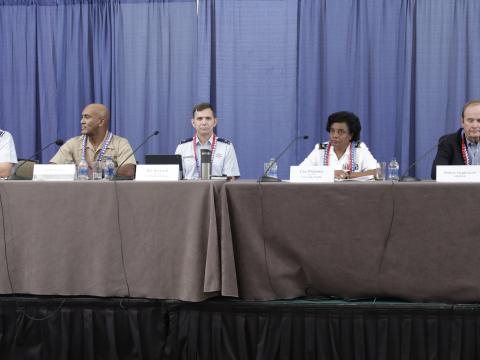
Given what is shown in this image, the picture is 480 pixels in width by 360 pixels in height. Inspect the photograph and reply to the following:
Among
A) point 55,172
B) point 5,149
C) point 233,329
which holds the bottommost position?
point 233,329

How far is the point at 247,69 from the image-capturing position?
4.64m

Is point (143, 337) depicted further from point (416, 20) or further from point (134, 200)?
point (416, 20)

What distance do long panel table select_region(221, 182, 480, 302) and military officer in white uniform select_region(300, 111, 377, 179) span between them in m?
1.33

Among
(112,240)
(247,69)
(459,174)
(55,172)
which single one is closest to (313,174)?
(459,174)

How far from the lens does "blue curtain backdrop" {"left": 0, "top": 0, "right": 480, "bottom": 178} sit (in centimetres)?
448

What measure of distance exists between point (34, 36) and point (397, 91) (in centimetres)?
336

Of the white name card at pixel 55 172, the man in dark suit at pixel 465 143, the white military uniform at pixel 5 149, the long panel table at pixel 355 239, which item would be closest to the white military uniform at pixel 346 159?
the man in dark suit at pixel 465 143

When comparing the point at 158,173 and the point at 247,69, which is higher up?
the point at 247,69

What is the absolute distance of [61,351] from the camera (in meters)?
2.38

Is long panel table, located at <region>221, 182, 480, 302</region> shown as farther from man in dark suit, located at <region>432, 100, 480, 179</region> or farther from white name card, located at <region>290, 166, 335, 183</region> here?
man in dark suit, located at <region>432, 100, 480, 179</region>

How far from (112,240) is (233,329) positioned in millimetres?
661

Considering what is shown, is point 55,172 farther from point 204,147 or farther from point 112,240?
point 204,147

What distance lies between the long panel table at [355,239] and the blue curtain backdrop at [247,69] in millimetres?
→ 2381

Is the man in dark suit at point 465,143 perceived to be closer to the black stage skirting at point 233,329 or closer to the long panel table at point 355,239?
the long panel table at point 355,239
